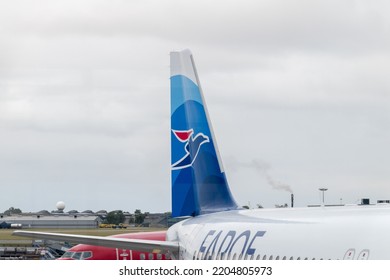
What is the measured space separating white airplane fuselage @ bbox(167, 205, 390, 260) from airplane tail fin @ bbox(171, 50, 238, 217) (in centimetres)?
530

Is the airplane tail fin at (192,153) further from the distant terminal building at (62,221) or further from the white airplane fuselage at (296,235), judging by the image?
the distant terminal building at (62,221)

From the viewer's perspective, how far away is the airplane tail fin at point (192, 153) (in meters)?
31.5

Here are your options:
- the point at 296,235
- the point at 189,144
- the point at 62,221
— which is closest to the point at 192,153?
the point at 189,144

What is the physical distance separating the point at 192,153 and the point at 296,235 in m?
15.8

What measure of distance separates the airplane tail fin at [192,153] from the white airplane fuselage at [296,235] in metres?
5.30

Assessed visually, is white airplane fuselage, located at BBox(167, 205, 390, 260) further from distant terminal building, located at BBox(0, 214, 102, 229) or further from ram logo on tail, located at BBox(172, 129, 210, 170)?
distant terminal building, located at BBox(0, 214, 102, 229)

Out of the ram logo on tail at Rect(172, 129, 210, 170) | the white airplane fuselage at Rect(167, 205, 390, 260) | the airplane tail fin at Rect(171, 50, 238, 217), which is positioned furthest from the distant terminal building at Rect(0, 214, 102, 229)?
the white airplane fuselage at Rect(167, 205, 390, 260)

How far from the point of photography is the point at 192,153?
3222 cm

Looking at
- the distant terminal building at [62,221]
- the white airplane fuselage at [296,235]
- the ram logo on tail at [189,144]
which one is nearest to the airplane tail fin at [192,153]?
the ram logo on tail at [189,144]

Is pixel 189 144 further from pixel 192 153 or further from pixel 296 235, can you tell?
pixel 296 235

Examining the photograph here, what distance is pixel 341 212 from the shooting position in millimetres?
16312

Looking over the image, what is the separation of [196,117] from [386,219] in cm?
1947
